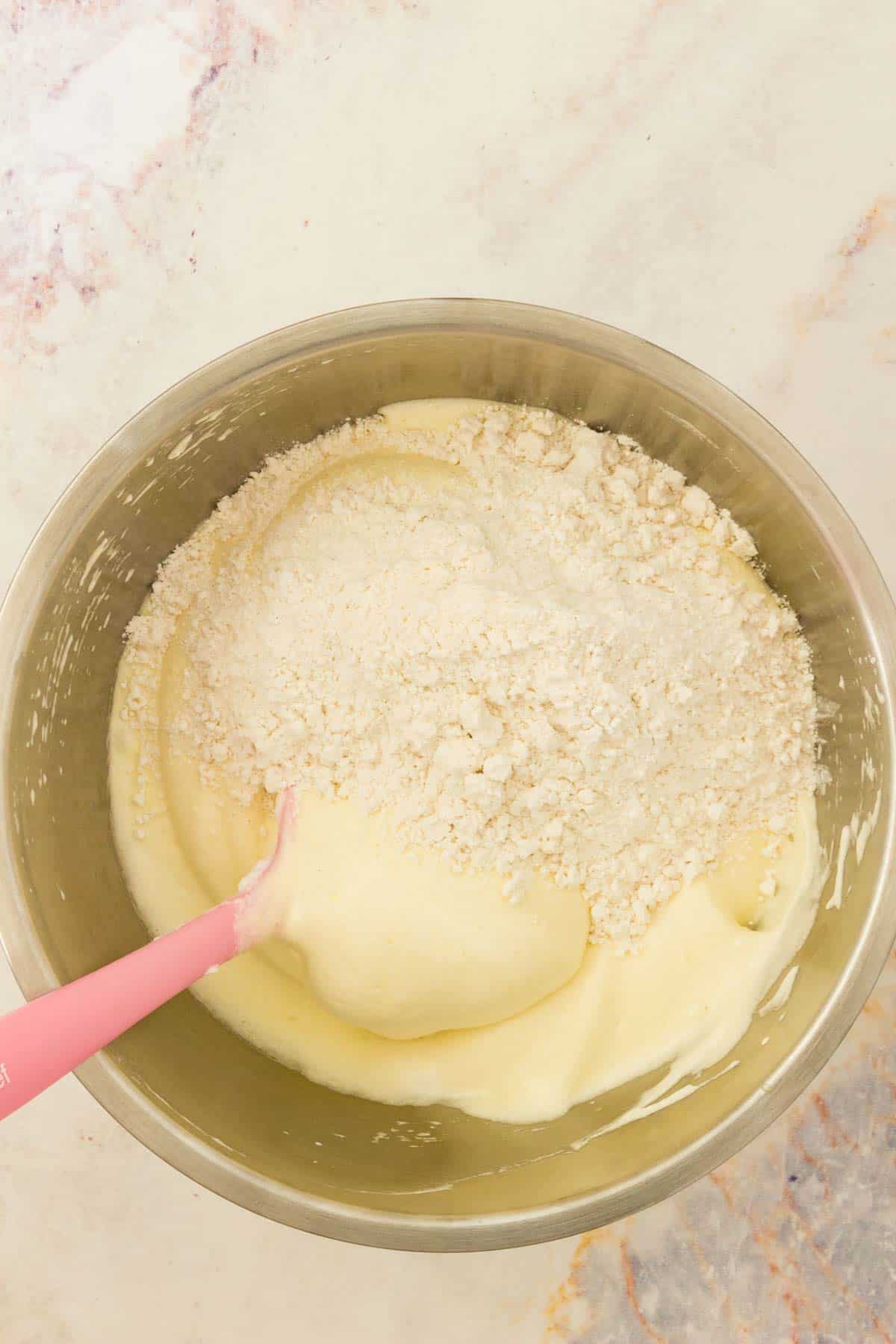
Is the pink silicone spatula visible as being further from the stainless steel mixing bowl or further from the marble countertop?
the marble countertop

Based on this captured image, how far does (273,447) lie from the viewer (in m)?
0.85

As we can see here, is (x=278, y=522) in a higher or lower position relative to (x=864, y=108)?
lower

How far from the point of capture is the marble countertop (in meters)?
0.91

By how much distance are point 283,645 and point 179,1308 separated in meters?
0.64

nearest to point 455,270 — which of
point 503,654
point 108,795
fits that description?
point 503,654

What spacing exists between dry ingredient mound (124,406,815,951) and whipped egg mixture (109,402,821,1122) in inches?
0.5

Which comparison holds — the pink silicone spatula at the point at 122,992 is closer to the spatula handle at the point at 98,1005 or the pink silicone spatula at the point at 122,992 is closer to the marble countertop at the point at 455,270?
the spatula handle at the point at 98,1005

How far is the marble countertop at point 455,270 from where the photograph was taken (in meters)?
0.91

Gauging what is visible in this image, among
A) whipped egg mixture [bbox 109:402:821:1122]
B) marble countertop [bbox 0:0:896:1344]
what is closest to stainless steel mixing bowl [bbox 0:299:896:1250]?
whipped egg mixture [bbox 109:402:821:1122]

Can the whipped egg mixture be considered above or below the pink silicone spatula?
above

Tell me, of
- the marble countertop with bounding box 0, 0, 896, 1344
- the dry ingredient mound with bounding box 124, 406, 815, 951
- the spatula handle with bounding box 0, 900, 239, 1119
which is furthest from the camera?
the marble countertop with bounding box 0, 0, 896, 1344

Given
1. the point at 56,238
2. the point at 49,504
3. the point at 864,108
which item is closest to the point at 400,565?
the point at 49,504

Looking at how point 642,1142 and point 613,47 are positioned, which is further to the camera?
point 613,47

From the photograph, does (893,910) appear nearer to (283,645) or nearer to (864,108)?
(283,645)
